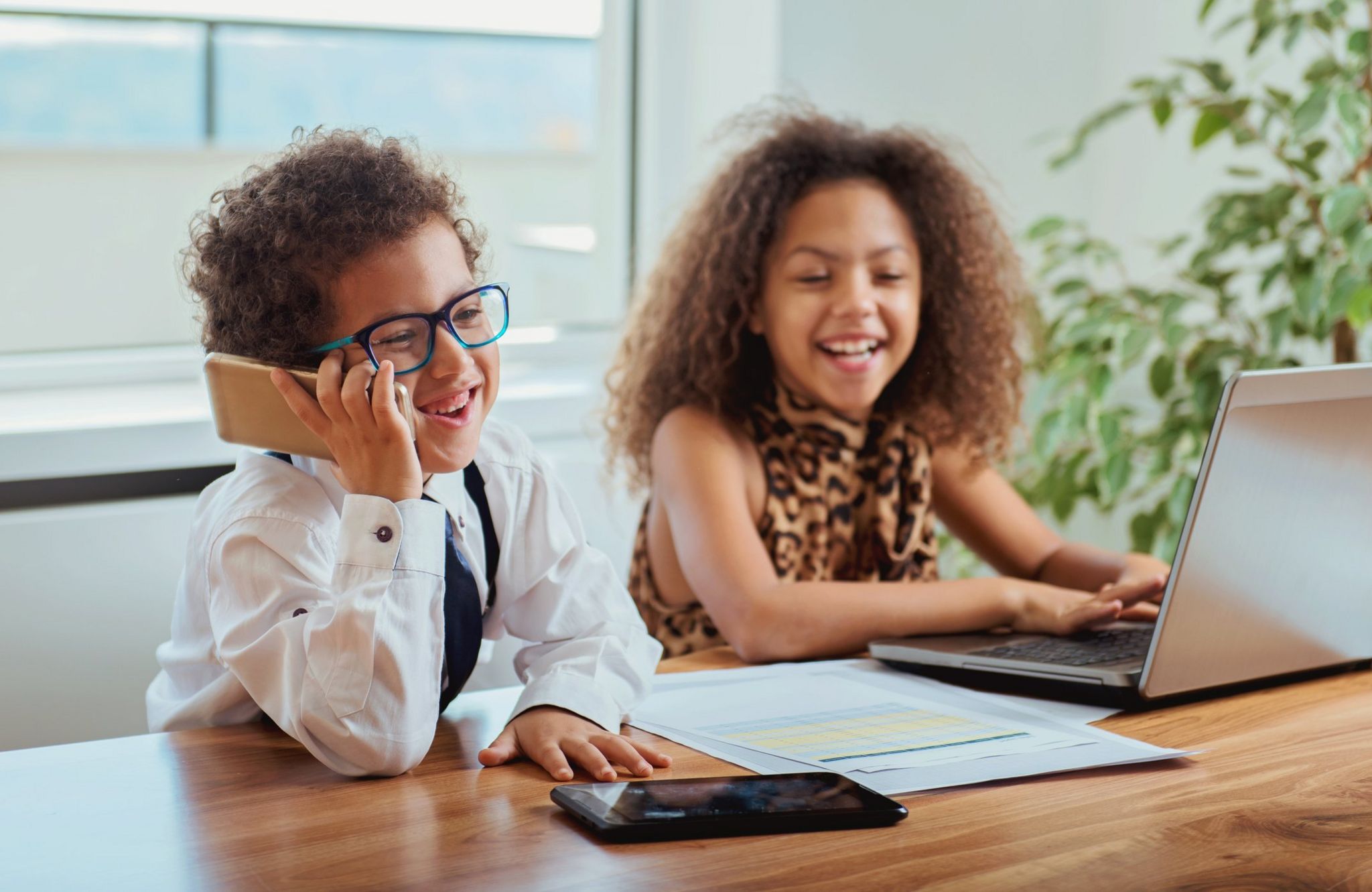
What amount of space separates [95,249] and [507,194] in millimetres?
726

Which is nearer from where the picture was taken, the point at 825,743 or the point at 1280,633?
the point at 825,743

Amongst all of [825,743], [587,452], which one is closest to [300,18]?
[587,452]

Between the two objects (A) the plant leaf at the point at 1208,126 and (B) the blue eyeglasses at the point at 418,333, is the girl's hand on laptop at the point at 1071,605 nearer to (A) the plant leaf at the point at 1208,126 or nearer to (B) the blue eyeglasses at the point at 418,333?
(B) the blue eyeglasses at the point at 418,333

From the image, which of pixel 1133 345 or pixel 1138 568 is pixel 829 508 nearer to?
pixel 1138 568

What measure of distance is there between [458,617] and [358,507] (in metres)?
0.22

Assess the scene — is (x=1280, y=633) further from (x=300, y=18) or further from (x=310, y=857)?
(x=300, y=18)

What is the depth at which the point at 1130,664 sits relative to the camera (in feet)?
4.03

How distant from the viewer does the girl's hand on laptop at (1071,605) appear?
1.42 meters

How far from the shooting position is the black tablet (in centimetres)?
89

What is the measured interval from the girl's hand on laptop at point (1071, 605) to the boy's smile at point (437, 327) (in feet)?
2.18

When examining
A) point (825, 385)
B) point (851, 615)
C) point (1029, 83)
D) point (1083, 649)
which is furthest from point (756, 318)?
point (1029, 83)

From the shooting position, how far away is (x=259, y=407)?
1.10m

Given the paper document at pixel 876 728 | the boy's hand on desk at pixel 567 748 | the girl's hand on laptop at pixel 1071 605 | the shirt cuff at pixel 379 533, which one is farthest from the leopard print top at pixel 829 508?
the shirt cuff at pixel 379 533

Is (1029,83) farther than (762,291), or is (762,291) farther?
(1029,83)
